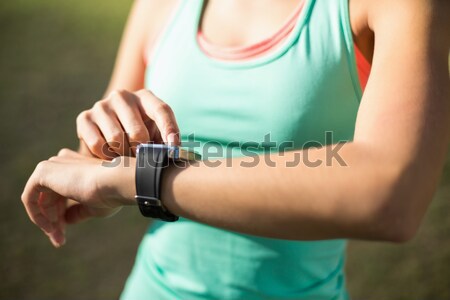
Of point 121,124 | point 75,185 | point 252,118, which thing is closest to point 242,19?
point 252,118

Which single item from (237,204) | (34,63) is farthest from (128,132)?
(34,63)

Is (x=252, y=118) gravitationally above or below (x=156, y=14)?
below

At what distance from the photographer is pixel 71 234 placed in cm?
361

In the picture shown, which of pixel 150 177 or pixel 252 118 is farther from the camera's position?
pixel 252 118

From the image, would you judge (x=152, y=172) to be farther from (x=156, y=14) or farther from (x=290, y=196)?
(x=156, y=14)

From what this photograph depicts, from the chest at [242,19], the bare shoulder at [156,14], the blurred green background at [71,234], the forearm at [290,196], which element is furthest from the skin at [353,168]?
the blurred green background at [71,234]

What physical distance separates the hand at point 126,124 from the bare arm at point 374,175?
0.11 m

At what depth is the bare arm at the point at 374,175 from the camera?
2.80ft

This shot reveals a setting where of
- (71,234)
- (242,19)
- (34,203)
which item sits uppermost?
(242,19)

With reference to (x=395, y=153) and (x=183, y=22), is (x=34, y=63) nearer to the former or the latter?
(x=183, y=22)

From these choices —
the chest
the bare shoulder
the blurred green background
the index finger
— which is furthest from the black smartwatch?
the blurred green background

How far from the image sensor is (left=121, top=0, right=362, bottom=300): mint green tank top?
1161mm

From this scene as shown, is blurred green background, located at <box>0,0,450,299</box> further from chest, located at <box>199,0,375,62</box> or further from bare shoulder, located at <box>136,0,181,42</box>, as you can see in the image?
chest, located at <box>199,0,375,62</box>

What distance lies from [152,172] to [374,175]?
358 mm
